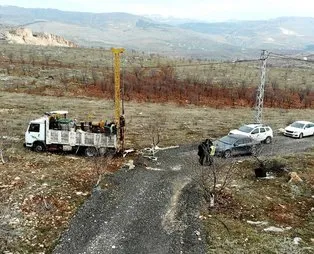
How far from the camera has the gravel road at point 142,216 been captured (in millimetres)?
16141

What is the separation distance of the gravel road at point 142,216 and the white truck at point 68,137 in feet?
9.57

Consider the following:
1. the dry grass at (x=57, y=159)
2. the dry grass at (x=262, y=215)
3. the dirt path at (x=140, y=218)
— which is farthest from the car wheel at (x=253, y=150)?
the dirt path at (x=140, y=218)

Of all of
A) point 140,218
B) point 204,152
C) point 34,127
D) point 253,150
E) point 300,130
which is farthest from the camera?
point 300,130

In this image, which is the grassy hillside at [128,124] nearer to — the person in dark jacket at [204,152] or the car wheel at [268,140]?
the person in dark jacket at [204,152]

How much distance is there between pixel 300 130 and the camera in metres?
36.1

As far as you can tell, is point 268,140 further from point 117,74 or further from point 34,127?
point 34,127

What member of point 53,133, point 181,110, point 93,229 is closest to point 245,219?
point 93,229

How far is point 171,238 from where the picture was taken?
1683cm

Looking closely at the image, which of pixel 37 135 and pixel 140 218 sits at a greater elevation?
pixel 37 135

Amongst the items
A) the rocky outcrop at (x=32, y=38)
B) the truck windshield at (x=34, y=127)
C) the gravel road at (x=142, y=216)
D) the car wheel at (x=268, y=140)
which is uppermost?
the rocky outcrop at (x=32, y=38)

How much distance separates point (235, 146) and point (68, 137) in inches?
425

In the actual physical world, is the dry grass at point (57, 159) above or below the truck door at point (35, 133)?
below

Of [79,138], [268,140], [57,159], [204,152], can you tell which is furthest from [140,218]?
[268,140]

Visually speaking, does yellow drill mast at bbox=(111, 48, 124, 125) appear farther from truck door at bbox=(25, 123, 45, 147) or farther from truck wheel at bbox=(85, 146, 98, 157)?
truck door at bbox=(25, 123, 45, 147)
